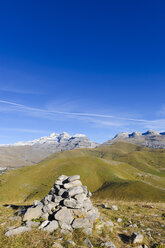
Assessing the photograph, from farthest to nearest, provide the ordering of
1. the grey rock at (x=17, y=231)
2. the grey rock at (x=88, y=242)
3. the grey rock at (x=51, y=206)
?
1. the grey rock at (x=51, y=206)
2. the grey rock at (x=17, y=231)
3. the grey rock at (x=88, y=242)

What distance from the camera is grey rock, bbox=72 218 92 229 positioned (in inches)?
703

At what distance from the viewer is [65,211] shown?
19.6m

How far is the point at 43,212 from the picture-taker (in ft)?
67.3

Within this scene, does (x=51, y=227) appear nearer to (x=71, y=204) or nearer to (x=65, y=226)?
(x=65, y=226)

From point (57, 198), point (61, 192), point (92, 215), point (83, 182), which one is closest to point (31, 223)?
point (57, 198)

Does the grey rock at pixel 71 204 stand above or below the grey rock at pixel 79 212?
above

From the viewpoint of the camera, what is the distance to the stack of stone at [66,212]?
17672 mm

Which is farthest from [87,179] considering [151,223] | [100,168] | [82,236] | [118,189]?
[82,236]

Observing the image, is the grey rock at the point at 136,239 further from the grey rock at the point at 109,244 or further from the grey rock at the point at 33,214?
the grey rock at the point at 33,214

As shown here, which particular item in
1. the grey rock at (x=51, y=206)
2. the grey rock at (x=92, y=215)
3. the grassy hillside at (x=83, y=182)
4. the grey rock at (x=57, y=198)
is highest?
the grey rock at (x=57, y=198)

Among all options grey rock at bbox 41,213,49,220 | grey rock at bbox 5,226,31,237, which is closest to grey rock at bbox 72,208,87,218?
grey rock at bbox 41,213,49,220

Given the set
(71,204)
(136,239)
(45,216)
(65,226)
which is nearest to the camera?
(136,239)

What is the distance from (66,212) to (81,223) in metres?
2.38

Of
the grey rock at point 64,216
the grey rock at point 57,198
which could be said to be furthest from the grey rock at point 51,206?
the grey rock at point 64,216
